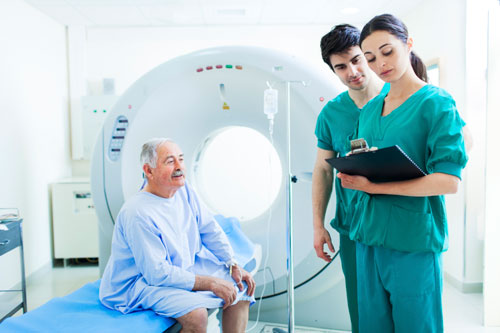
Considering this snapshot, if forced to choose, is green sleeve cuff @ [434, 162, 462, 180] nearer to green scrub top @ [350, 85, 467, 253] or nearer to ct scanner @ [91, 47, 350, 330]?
green scrub top @ [350, 85, 467, 253]

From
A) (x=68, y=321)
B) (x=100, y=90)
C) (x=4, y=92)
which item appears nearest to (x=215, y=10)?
(x=100, y=90)

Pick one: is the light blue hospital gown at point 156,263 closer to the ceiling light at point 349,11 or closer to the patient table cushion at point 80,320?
the patient table cushion at point 80,320

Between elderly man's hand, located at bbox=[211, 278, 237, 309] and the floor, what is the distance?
57cm

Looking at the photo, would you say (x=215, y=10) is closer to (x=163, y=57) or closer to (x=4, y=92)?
(x=163, y=57)

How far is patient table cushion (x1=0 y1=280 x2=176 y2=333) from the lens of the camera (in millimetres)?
1107

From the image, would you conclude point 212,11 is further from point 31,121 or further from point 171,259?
point 171,259

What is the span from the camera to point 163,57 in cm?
368

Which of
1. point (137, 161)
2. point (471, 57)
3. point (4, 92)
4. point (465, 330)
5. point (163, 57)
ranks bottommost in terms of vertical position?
point (465, 330)

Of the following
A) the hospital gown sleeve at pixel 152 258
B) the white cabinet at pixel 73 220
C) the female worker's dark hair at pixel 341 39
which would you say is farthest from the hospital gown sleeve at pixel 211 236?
the white cabinet at pixel 73 220

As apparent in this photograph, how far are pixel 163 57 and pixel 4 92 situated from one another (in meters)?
1.49

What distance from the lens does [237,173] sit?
231 centimetres

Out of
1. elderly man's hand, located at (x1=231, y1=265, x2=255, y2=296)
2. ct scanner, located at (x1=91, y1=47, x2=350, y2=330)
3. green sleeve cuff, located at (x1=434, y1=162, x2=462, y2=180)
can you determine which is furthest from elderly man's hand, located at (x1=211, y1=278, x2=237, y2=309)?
green sleeve cuff, located at (x1=434, y1=162, x2=462, y2=180)

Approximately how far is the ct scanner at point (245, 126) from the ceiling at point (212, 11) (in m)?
1.52

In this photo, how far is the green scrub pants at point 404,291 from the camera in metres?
0.95
